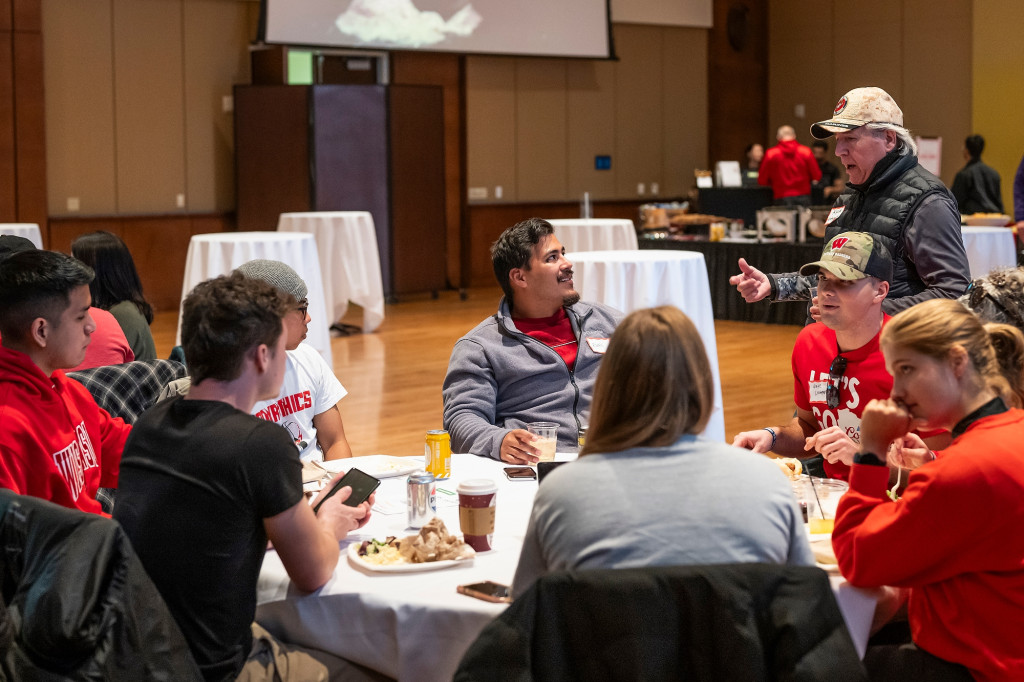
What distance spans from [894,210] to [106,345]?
7.90 feet

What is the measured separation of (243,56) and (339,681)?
983 cm

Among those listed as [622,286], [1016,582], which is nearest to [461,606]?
[1016,582]

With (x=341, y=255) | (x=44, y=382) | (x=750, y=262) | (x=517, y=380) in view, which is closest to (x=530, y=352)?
(x=517, y=380)

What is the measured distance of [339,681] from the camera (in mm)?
1970

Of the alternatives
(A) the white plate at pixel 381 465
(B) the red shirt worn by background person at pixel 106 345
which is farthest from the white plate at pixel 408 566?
(B) the red shirt worn by background person at pixel 106 345

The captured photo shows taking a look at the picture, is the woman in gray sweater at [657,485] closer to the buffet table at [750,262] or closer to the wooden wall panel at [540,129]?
the buffet table at [750,262]

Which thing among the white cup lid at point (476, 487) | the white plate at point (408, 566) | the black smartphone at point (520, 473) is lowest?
the white plate at point (408, 566)

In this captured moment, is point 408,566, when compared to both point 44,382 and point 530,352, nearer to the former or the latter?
point 44,382

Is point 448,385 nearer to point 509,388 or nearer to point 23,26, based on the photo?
point 509,388

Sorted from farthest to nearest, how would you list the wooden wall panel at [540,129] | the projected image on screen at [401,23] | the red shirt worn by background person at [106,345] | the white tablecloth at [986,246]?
the wooden wall panel at [540,129] < the projected image on screen at [401,23] < the white tablecloth at [986,246] < the red shirt worn by background person at [106,345]

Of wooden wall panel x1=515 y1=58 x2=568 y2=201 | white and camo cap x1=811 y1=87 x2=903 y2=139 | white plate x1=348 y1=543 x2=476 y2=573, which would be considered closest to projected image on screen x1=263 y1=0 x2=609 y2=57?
wooden wall panel x1=515 y1=58 x2=568 y2=201

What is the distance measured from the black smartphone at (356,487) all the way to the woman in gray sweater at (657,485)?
60 cm

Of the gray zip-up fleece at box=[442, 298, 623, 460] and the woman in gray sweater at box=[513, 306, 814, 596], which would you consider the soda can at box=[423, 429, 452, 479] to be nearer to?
the gray zip-up fleece at box=[442, 298, 623, 460]

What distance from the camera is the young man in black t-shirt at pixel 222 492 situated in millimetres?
1814
